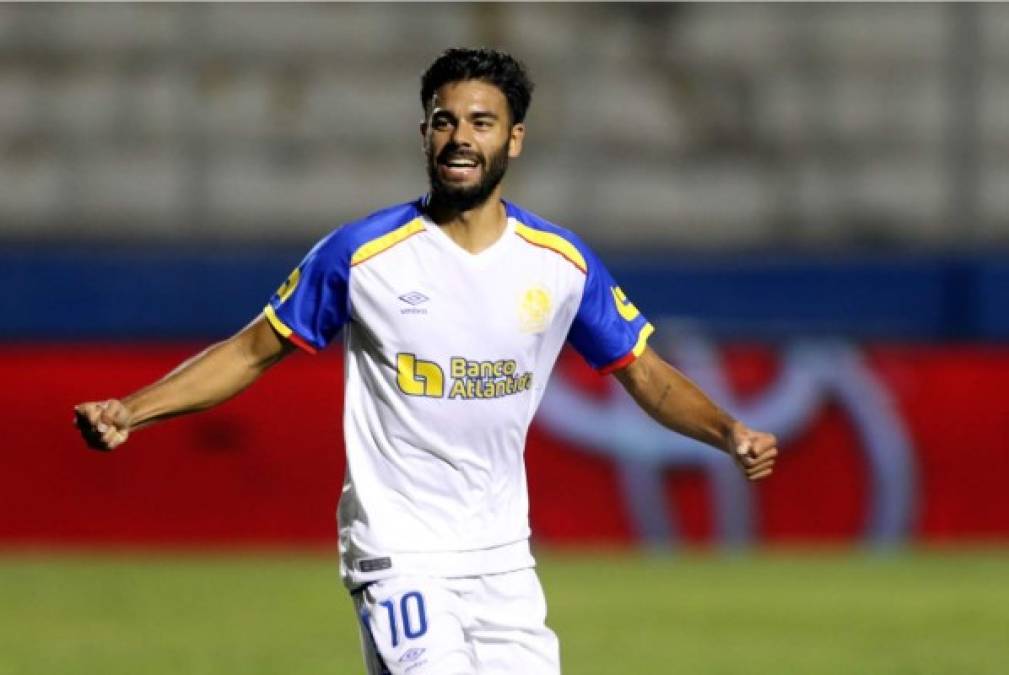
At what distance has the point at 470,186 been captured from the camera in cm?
479

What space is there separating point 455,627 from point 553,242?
98 cm

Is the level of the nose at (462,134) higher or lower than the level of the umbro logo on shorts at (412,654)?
higher

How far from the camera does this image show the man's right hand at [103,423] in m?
4.57

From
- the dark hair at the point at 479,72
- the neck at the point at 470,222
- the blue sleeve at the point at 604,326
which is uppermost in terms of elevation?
the dark hair at the point at 479,72

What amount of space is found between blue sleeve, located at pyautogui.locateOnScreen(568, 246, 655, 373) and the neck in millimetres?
267

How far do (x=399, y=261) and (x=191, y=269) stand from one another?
9320 mm

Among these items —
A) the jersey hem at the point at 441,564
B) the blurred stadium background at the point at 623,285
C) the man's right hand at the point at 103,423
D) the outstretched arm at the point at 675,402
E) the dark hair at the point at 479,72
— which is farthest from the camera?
the blurred stadium background at the point at 623,285

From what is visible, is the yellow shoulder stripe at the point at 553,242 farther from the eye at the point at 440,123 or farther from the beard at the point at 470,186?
the eye at the point at 440,123

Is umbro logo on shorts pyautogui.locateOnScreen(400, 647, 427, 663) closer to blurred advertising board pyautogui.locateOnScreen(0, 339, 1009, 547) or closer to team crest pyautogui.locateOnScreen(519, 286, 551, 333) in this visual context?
team crest pyautogui.locateOnScreen(519, 286, 551, 333)

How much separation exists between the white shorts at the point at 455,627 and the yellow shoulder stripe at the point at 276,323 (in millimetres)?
629

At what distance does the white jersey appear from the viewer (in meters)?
4.76

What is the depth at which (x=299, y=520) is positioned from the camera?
12.5m

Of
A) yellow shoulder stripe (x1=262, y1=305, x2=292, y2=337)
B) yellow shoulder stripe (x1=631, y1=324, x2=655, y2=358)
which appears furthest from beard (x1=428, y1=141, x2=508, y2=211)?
yellow shoulder stripe (x1=631, y1=324, x2=655, y2=358)

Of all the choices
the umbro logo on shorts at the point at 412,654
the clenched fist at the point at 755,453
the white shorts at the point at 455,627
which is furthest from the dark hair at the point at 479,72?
the umbro logo on shorts at the point at 412,654
